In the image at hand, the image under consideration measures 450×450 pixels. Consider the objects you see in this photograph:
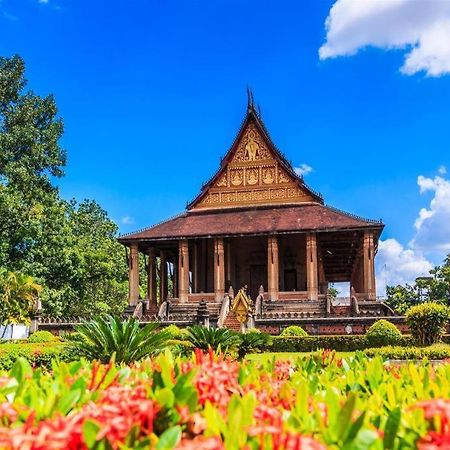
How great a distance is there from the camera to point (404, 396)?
9.62 feet

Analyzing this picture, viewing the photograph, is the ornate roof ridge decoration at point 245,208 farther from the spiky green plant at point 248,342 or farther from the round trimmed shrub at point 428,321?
the spiky green plant at point 248,342

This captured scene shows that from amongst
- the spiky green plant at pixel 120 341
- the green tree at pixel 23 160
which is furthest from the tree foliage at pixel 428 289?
the spiky green plant at pixel 120 341

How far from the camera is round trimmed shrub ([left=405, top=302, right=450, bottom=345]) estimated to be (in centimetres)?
1842

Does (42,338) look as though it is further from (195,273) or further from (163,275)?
(163,275)

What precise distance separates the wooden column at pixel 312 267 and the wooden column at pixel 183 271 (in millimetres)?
6316

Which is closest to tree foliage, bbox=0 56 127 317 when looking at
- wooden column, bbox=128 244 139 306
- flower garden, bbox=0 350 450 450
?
wooden column, bbox=128 244 139 306

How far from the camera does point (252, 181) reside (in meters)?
33.9

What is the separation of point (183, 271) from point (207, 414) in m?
29.7

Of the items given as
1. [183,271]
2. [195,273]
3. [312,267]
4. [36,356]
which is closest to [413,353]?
[36,356]

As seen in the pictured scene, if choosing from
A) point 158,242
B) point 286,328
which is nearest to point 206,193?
point 158,242

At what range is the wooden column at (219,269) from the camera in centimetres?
3084

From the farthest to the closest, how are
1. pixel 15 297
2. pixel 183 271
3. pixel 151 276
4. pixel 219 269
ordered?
1. pixel 151 276
2. pixel 183 271
3. pixel 219 269
4. pixel 15 297

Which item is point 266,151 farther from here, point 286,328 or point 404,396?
point 404,396

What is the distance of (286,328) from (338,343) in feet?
11.8
